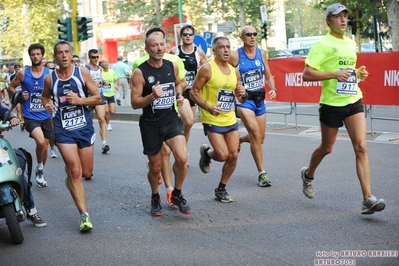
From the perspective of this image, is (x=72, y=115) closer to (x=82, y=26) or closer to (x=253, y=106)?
(x=253, y=106)

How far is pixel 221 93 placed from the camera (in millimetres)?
8711

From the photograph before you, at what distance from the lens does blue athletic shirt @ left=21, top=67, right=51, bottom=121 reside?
1077 centimetres

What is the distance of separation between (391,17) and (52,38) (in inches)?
1408

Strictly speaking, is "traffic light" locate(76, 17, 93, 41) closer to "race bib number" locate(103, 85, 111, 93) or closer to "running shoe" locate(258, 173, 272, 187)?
"race bib number" locate(103, 85, 111, 93)

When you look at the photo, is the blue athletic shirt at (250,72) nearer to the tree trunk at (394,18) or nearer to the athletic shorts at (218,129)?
the athletic shorts at (218,129)

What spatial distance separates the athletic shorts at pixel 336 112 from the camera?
7.73 metres

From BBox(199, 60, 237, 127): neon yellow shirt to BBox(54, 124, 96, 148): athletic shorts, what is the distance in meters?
1.46

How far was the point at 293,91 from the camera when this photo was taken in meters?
16.8

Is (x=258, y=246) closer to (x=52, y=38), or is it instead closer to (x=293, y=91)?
(x=293, y=91)

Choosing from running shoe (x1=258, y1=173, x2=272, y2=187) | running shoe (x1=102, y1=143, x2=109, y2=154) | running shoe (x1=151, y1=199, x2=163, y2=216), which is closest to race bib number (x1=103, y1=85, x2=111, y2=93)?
running shoe (x1=102, y1=143, x2=109, y2=154)

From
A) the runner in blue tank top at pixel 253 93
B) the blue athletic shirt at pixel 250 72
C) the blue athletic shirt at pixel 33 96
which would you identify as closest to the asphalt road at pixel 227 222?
the runner in blue tank top at pixel 253 93

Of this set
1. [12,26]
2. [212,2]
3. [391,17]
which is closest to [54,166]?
[391,17]

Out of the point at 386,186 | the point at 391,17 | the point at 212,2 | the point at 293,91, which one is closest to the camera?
the point at 386,186

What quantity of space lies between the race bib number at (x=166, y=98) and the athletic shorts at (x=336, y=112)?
1.50 metres
